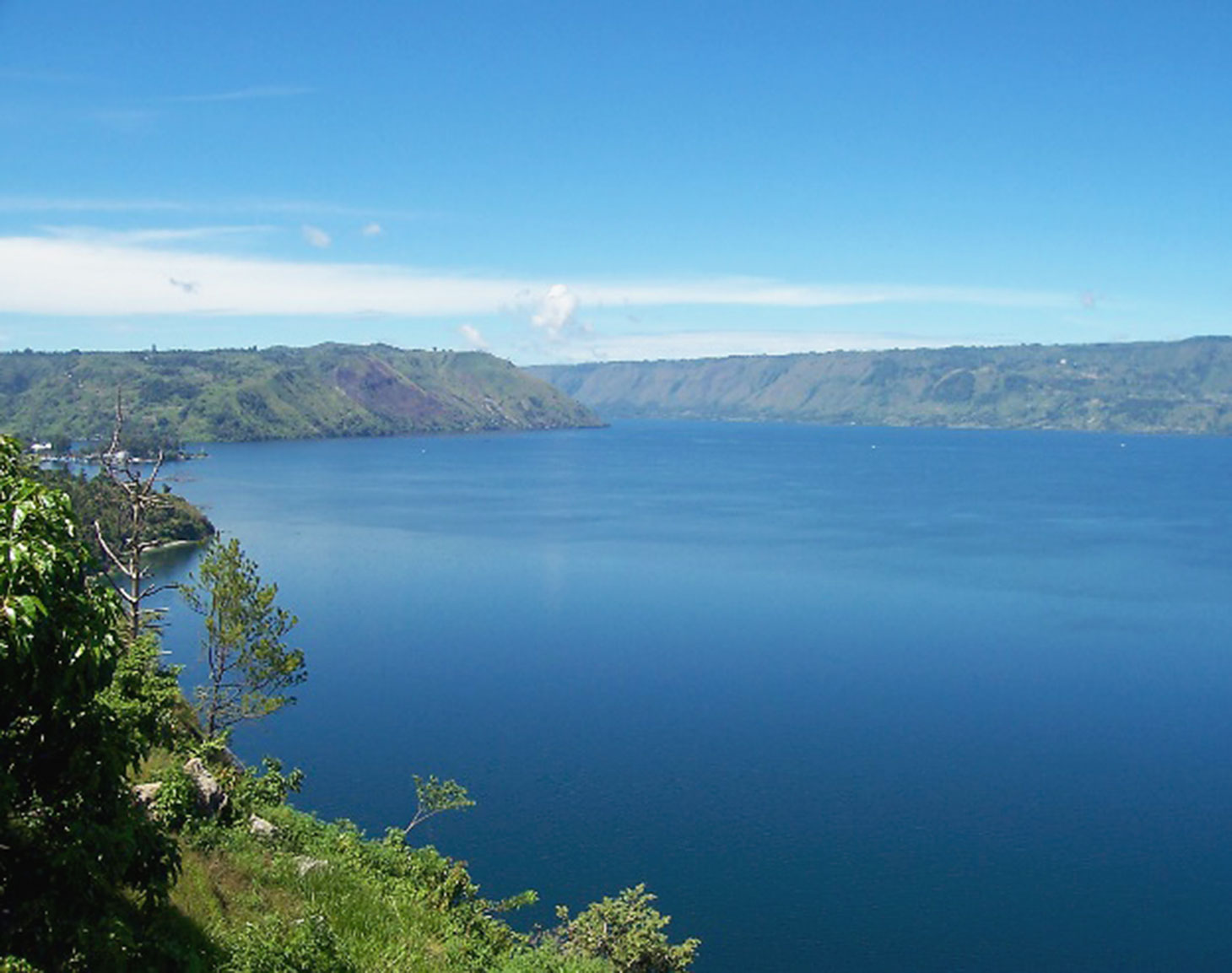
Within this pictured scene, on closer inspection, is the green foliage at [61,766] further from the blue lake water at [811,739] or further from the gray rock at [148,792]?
the blue lake water at [811,739]

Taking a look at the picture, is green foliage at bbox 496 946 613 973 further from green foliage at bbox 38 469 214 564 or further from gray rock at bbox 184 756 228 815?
green foliage at bbox 38 469 214 564

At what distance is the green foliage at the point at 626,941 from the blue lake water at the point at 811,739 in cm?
977

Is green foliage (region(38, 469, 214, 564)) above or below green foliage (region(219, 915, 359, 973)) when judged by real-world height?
below

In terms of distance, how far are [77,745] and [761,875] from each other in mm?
42463

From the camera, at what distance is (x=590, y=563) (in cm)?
12575

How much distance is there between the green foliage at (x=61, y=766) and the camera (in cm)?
882

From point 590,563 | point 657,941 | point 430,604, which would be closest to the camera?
point 657,941

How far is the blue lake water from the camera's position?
45.1 metres

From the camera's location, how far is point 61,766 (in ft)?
32.7

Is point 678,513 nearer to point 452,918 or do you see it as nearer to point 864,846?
point 864,846

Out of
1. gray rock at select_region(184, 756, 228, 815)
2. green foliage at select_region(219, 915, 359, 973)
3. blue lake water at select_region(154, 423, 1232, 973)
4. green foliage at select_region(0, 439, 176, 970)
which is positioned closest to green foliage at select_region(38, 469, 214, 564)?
blue lake water at select_region(154, 423, 1232, 973)

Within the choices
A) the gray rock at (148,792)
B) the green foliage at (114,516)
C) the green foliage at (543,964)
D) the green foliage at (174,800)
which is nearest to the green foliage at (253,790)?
the gray rock at (148,792)

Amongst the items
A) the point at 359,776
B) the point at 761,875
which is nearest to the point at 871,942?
the point at 761,875

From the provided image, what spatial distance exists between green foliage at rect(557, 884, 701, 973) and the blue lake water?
9.77 meters
